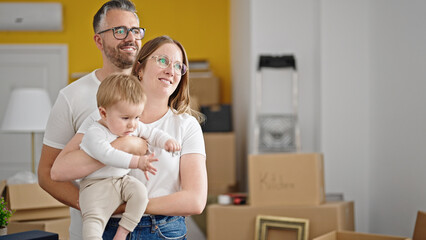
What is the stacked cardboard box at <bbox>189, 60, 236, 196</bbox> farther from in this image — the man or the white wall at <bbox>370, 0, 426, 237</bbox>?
the man

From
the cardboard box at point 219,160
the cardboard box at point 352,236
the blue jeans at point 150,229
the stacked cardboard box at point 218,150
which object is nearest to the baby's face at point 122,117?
the blue jeans at point 150,229

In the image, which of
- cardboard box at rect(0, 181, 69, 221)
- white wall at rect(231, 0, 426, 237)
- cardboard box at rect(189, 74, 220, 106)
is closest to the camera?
cardboard box at rect(0, 181, 69, 221)

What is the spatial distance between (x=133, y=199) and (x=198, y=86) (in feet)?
12.1

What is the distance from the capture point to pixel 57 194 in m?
1.52

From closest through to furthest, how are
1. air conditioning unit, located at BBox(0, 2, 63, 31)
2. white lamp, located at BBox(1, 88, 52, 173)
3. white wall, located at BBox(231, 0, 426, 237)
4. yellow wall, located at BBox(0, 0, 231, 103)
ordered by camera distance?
white wall, located at BBox(231, 0, 426, 237)
white lamp, located at BBox(1, 88, 52, 173)
air conditioning unit, located at BBox(0, 2, 63, 31)
yellow wall, located at BBox(0, 0, 231, 103)

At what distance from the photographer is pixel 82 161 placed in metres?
1.29

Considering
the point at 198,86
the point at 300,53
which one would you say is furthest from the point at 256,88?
the point at 198,86

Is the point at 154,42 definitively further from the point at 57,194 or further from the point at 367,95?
the point at 367,95

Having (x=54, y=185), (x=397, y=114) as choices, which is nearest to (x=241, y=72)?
(x=397, y=114)

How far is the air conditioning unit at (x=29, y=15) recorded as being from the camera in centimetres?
537

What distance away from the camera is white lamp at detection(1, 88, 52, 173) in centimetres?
382

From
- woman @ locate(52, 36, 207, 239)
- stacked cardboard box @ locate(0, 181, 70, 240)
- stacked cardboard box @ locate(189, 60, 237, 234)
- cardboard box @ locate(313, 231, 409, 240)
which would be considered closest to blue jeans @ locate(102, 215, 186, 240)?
woman @ locate(52, 36, 207, 239)

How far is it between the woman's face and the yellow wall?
13.6ft

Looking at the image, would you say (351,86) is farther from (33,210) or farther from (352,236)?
(33,210)
